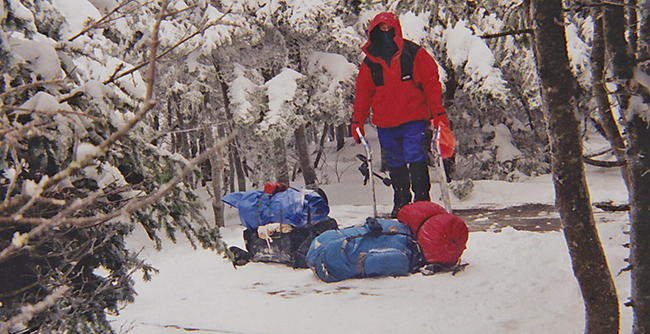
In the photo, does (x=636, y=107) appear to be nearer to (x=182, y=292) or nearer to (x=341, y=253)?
(x=341, y=253)

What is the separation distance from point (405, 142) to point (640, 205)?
11.9 feet

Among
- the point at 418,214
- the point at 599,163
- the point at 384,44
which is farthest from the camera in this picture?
the point at 384,44

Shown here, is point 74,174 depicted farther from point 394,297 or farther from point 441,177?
point 441,177

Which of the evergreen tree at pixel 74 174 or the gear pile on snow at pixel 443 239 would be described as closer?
the evergreen tree at pixel 74 174

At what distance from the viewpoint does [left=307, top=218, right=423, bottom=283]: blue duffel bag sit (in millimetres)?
4555

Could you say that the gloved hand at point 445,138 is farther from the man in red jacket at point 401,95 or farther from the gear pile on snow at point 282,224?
the gear pile on snow at point 282,224

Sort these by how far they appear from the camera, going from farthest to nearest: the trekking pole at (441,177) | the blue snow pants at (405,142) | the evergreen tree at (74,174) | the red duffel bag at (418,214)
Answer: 1. the blue snow pants at (405,142)
2. the trekking pole at (441,177)
3. the red duffel bag at (418,214)
4. the evergreen tree at (74,174)

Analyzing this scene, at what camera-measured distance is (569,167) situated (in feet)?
8.02

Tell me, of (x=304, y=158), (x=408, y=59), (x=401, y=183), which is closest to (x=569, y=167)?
(x=408, y=59)

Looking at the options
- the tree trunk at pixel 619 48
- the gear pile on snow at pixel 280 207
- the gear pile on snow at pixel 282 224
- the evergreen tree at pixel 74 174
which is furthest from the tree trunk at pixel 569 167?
the gear pile on snow at pixel 280 207

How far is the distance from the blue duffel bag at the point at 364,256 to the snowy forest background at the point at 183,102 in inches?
53.8

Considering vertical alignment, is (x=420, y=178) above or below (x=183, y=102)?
below

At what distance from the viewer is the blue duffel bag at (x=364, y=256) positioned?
179 inches

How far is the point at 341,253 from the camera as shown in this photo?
15.1ft
